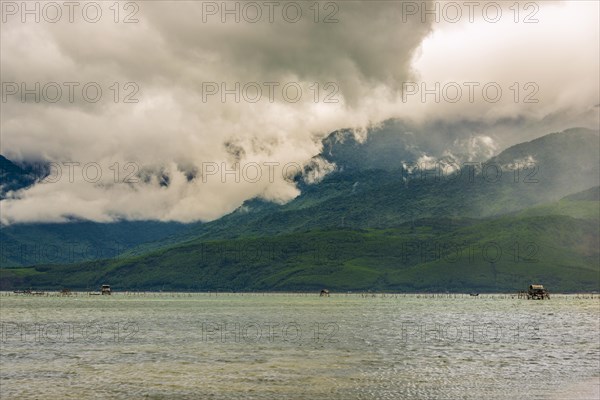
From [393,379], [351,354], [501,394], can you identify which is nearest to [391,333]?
[351,354]

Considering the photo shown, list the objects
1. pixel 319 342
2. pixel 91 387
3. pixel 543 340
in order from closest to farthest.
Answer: pixel 91 387 < pixel 319 342 < pixel 543 340

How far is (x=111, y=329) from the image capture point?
157500mm

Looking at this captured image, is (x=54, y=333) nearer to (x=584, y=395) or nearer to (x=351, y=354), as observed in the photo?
(x=351, y=354)

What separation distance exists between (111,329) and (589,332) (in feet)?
371

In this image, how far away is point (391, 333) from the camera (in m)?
142

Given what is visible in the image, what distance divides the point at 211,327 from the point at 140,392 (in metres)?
91.1

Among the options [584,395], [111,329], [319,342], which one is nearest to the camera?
[584,395]

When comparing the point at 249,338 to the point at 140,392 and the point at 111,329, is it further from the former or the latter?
the point at 140,392

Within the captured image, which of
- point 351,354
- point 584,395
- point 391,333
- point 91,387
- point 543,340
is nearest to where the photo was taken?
point 584,395

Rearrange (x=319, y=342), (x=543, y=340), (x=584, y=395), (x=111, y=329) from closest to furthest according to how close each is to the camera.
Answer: (x=584, y=395), (x=319, y=342), (x=543, y=340), (x=111, y=329)

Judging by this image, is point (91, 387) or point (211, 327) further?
point (211, 327)

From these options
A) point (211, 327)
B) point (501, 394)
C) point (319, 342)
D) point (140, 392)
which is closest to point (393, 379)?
point (501, 394)

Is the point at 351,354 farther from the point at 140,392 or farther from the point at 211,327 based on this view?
the point at 211,327

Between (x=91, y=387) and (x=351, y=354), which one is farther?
(x=351, y=354)
